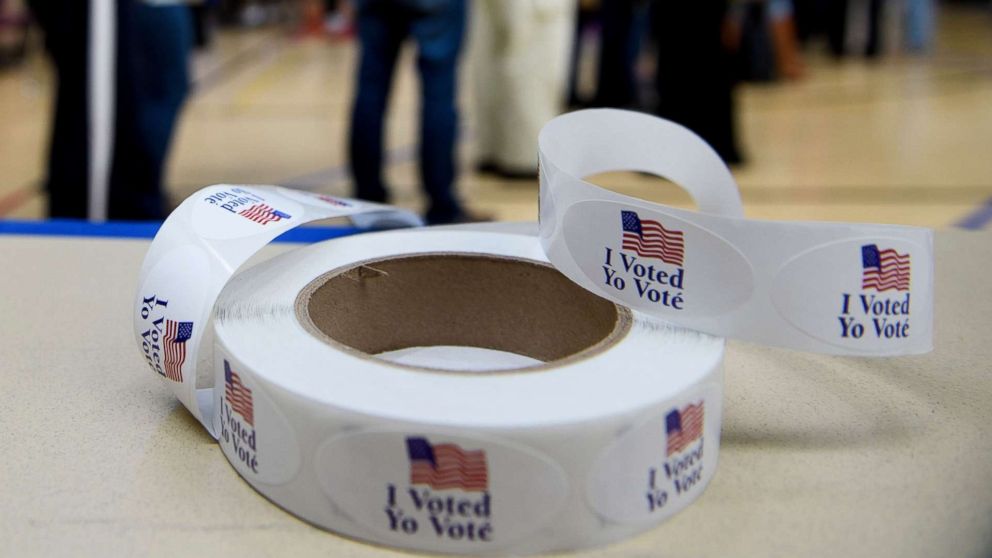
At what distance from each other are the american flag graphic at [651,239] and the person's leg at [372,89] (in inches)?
54.2

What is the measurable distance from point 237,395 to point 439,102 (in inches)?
57.2

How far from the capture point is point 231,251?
0.76m

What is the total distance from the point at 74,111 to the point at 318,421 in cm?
143

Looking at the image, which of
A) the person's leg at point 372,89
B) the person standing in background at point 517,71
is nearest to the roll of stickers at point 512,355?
the person's leg at point 372,89

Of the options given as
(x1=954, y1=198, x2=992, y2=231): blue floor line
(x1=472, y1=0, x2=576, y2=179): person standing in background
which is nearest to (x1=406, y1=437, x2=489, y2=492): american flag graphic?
(x1=954, y1=198, x2=992, y2=231): blue floor line

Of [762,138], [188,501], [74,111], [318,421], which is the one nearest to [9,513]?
[188,501]

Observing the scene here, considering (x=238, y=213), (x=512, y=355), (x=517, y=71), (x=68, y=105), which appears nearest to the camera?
(x=238, y=213)

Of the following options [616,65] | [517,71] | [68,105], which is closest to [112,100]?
[68,105]

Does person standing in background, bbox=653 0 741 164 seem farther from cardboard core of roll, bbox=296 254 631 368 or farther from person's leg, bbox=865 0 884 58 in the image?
person's leg, bbox=865 0 884 58

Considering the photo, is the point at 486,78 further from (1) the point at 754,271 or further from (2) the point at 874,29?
(2) the point at 874,29

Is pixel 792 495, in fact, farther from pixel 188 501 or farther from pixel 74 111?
pixel 74 111

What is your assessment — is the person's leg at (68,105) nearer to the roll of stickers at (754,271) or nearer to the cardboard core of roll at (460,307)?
the cardboard core of roll at (460,307)

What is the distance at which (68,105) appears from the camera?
1.84 m

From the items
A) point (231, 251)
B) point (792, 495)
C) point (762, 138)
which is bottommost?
point (762, 138)
